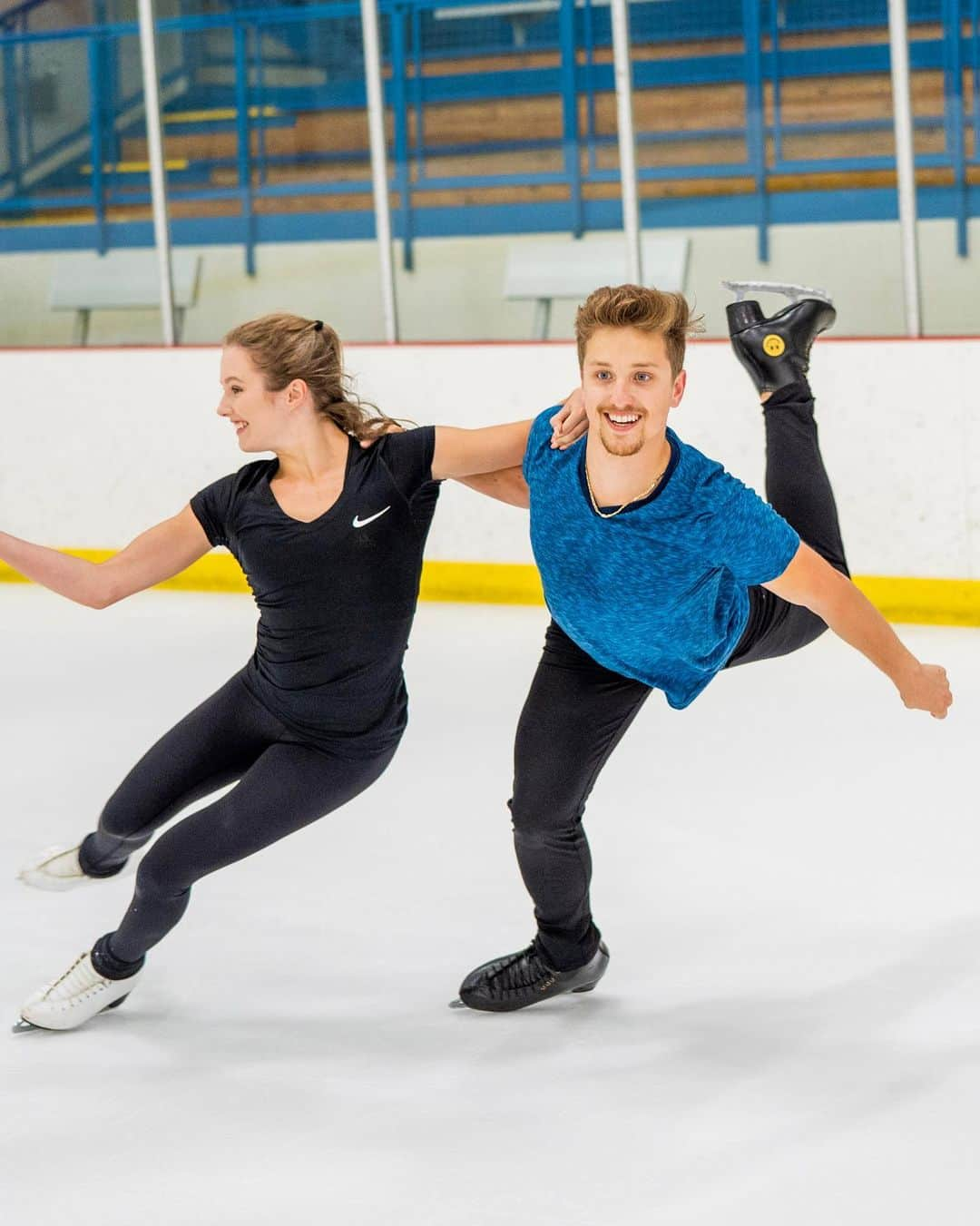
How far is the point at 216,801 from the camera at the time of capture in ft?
8.92

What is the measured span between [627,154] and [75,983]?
190 inches

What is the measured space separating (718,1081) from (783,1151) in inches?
9.6

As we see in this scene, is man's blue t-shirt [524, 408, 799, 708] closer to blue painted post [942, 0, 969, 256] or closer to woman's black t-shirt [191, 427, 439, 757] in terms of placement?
woman's black t-shirt [191, 427, 439, 757]

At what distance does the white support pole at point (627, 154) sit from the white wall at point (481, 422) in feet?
1.84

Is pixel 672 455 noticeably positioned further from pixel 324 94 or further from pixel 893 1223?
pixel 324 94

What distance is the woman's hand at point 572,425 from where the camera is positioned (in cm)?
254

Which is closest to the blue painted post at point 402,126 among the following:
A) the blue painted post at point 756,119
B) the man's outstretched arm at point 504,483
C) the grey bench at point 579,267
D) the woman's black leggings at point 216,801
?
the grey bench at point 579,267

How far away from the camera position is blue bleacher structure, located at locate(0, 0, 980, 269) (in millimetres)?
6438

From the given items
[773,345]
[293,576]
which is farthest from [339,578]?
[773,345]

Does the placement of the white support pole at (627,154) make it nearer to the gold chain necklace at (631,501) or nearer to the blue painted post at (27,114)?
the blue painted post at (27,114)

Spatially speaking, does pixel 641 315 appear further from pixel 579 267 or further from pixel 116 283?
pixel 116 283

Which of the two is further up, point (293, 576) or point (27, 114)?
point (27, 114)

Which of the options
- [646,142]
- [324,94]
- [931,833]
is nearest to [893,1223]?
[931,833]

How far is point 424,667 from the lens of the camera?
5570 millimetres
